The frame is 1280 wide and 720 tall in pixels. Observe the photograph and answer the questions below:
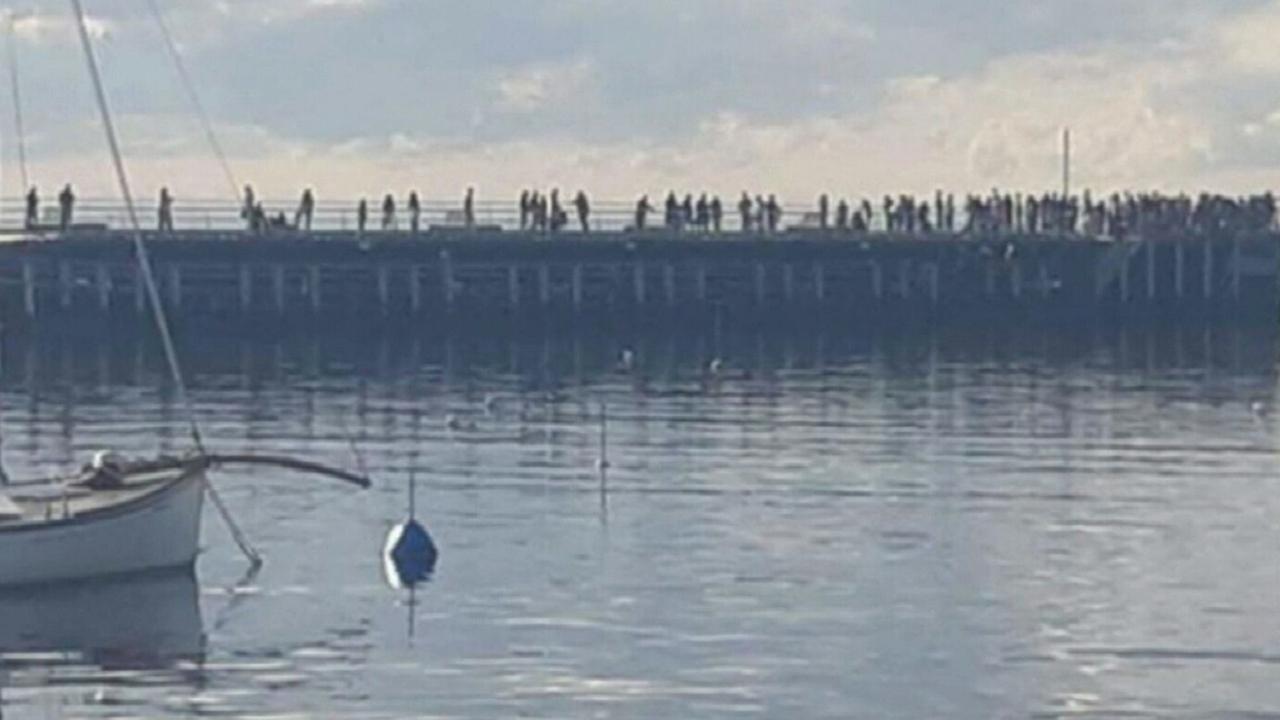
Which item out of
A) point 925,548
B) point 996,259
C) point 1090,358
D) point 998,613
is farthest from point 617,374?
point 998,613

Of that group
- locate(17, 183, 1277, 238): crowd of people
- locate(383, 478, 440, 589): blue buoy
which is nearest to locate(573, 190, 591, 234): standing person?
locate(17, 183, 1277, 238): crowd of people

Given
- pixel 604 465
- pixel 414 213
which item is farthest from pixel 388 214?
pixel 604 465

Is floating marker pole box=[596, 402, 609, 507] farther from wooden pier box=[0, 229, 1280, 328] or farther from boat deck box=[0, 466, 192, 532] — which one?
wooden pier box=[0, 229, 1280, 328]

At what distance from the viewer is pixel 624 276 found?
120 metres

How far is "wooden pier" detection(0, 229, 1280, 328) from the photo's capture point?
114 metres

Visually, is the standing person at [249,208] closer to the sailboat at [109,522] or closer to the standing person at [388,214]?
the standing person at [388,214]

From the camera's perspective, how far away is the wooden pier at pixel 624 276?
4486 inches

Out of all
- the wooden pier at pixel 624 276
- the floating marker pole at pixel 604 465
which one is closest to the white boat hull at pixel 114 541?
the floating marker pole at pixel 604 465

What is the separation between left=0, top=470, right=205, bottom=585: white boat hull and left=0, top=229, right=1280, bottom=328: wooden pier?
218ft

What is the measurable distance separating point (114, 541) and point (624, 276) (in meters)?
75.9

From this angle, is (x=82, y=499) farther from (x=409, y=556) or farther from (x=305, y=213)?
(x=305, y=213)

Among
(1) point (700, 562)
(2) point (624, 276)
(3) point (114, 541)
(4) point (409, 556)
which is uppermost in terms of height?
(2) point (624, 276)

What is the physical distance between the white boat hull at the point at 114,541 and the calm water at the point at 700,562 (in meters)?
0.37

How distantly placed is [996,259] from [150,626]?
273 ft
